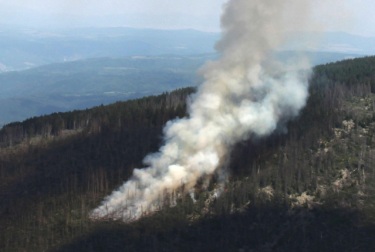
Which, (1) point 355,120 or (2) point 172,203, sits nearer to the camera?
(2) point 172,203

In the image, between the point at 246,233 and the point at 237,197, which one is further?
the point at 237,197

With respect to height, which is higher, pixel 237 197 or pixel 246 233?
pixel 237 197

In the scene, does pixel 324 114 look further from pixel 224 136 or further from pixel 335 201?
pixel 335 201

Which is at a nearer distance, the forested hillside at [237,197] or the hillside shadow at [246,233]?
the hillside shadow at [246,233]

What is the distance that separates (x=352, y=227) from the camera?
131625 mm

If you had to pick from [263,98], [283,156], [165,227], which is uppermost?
[263,98]

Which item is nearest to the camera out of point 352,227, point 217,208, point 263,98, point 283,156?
point 352,227

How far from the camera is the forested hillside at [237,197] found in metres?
130

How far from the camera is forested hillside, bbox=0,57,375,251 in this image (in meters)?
130

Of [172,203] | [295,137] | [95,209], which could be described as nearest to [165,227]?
[172,203]

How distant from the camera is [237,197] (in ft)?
477

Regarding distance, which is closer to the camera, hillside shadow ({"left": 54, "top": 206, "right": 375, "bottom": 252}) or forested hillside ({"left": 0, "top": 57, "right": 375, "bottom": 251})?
hillside shadow ({"left": 54, "top": 206, "right": 375, "bottom": 252})

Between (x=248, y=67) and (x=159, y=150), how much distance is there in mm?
38041

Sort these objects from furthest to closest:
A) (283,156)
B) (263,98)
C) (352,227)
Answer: (263,98) < (283,156) < (352,227)
